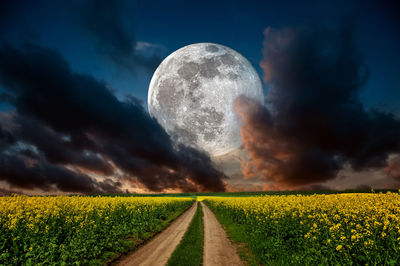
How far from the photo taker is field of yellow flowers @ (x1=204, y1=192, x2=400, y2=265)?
7.34 meters

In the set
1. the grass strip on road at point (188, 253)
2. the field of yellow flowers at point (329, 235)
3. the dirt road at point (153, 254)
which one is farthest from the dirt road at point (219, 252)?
the dirt road at point (153, 254)

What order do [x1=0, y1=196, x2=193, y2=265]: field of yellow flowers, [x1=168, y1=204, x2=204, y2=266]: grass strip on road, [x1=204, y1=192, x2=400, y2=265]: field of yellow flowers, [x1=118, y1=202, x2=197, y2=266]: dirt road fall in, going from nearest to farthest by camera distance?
[x1=204, y1=192, x2=400, y2=265]: field of yellow flowers
[x1=0, y1=196, x2=193, y2=265]: field of yellow flowers
[x1=168, y1=204, x2=204, y2=266]: grass strip on road
[x1=118, y1=202, x2=197, y2=266]: dirt road

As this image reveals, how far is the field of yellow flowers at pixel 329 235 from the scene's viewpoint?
7.34 m

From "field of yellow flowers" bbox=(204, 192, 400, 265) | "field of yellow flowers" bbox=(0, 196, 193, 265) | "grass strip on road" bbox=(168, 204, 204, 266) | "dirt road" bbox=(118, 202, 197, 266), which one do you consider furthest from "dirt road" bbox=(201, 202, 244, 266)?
"field of yellow flowers" bbox=(0, 196, 193, 265)

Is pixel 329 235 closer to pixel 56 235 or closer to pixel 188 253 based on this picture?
pixel 188 253

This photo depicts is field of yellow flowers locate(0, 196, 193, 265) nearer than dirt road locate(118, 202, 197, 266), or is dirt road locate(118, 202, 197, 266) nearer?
field of yellow flowers locate(0, 196, 193, 265)

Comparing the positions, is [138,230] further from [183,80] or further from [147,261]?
[183,80]

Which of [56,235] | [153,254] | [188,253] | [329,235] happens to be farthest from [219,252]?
[56,235]

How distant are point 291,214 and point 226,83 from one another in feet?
88.1

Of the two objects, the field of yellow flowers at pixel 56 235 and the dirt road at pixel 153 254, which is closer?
the field of yellow flowers at pixel 56 235

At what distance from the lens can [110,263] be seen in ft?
39.4

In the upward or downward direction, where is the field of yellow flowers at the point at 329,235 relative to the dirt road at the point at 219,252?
upward

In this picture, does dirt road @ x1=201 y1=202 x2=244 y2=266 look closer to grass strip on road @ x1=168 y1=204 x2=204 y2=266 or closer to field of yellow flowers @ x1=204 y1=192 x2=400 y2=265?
grass strip on road @ x1=168 y1=204 x2=204 y2=266

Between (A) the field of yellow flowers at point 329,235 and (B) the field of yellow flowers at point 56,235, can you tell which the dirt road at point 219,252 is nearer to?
(A) the field of yellow flowers at point 329,235
